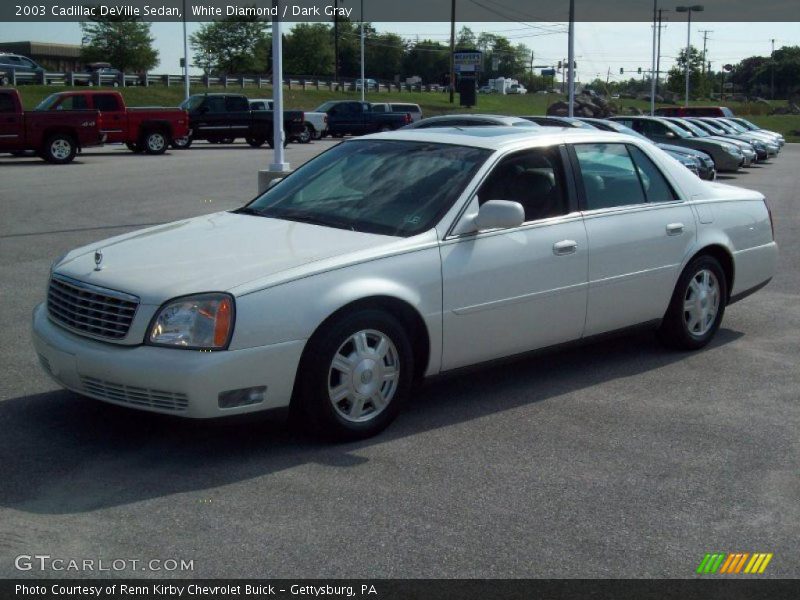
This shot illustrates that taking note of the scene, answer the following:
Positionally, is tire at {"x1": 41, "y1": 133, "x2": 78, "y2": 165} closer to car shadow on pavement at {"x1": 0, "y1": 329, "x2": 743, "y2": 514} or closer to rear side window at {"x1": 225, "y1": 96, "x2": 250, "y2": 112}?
rear side window at {"x1": 225, "y1": 96, "x2": 250, "y2": 112}

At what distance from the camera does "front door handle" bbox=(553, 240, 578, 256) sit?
6.36m

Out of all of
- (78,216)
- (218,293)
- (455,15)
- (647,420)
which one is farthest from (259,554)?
(455,15)

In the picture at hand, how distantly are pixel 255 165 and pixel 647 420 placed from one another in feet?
76.1

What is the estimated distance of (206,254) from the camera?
218 inches

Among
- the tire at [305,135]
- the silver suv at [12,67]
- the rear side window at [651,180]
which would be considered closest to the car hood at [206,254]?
the rear side window at [651,180]

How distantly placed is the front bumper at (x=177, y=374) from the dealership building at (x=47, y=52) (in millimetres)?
119434

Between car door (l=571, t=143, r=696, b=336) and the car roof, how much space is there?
10 centimetres

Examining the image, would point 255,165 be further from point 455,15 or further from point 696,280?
point 455,15

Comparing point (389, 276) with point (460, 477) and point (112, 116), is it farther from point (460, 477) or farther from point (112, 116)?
point (112, 116)

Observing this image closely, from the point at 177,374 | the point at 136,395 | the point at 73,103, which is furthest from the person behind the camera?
the point at 73,103

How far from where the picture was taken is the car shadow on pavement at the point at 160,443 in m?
4.77

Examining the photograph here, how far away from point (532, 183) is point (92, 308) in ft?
9.06

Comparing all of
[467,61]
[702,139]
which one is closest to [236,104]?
[702,139]
